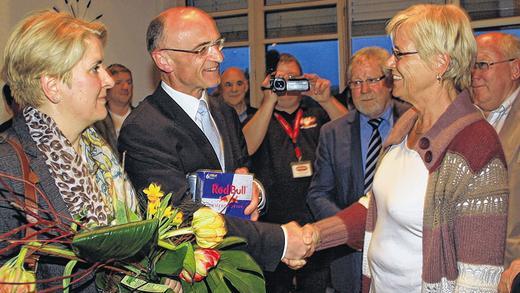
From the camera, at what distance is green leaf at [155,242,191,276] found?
145 cm

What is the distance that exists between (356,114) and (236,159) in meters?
1.16

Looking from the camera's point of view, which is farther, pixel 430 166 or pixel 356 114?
pixel 356 114

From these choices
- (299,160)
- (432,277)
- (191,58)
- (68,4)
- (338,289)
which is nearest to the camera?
(432,277)

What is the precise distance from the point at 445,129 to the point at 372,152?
4.64ft

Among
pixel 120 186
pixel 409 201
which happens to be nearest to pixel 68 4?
pixel 120 186

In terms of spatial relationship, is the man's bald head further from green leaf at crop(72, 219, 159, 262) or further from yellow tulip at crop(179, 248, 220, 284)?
green leaf at crop(72, 219, 159, 262)

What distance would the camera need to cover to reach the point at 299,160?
400cm

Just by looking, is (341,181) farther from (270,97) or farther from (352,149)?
(270,97)

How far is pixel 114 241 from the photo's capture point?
1.26 m

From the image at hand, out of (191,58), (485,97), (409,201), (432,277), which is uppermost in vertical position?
(191,58)

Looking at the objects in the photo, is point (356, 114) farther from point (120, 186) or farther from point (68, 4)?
point (68, 4)

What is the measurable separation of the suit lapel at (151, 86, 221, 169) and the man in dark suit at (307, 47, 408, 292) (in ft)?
3.56

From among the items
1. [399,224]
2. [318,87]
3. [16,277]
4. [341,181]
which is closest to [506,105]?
[341,181]

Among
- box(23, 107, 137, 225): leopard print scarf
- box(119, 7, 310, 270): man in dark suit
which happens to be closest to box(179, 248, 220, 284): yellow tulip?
box(23, 107, 137, 225): leopard print scarf
